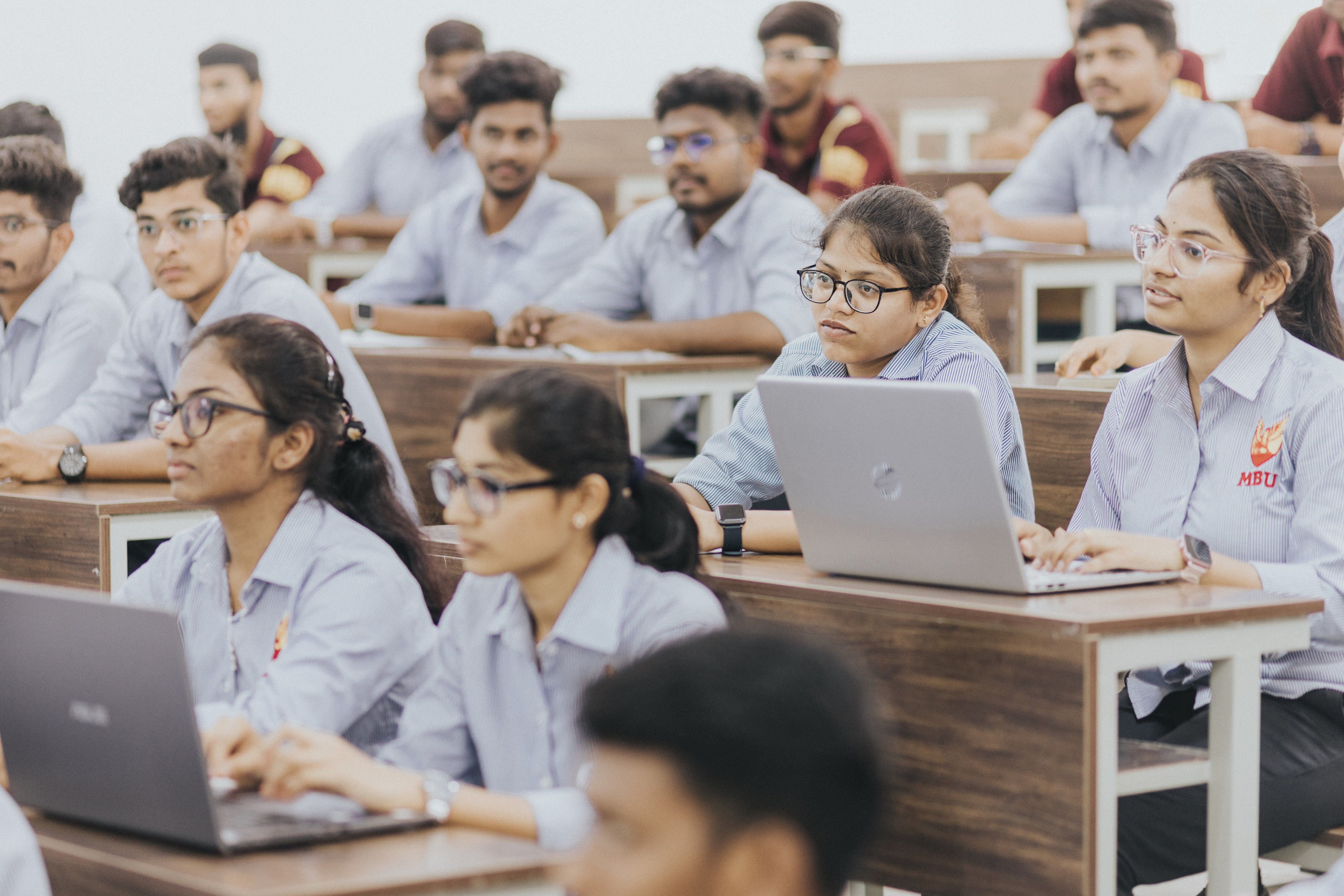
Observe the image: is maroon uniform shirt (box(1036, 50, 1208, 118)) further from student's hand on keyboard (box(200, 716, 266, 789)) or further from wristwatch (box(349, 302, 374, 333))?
student's hand on keyboard (box(200, 716, 266, 789))

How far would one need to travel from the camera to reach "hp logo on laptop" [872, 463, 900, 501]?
1750 millimetres

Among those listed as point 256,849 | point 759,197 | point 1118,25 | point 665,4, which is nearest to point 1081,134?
point 1118,25

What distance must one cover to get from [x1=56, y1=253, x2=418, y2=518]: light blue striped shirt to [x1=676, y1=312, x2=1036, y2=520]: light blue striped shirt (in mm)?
739

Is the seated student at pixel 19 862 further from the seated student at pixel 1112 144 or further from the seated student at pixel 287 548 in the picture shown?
the seated student at pixel 1112 144

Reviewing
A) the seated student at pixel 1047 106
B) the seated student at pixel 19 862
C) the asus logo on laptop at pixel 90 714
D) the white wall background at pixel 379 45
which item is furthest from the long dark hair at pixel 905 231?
the white wall background at pixel 379 45

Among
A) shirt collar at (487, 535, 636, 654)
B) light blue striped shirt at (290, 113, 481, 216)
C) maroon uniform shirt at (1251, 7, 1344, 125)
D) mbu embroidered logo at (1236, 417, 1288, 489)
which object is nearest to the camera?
shirt collar at (487, 535, 636, 654)

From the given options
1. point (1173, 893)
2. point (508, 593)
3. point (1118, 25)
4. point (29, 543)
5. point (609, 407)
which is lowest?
point (1173, 893)

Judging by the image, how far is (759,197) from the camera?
148 inches

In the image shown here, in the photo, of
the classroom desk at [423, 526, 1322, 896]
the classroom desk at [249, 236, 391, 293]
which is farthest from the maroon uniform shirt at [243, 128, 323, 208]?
the classroom desk at [423, 526, 1322, 896]

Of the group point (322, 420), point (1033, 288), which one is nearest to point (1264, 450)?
point (322, 420)

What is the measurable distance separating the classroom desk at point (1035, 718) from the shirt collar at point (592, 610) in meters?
0.17

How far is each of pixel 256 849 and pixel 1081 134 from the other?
11.5 ft

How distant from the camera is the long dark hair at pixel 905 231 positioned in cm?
223

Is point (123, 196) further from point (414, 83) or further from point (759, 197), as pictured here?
point (414, 83)
